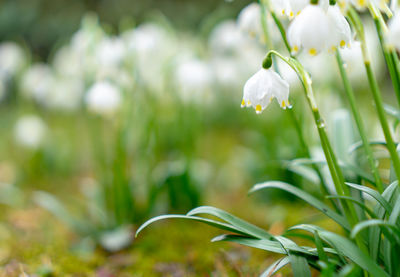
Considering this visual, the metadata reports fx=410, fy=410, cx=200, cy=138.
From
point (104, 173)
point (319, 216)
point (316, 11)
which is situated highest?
point (316, 11)

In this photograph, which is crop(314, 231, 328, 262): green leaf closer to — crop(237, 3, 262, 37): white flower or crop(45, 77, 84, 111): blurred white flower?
crop(237, 3, 262, 37): white flower

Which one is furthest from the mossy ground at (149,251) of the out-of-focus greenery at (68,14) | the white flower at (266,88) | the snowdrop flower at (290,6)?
the out-of-focus greenery at (68,14)

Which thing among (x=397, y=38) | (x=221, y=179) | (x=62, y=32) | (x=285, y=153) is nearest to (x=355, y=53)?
(x=285, y=153)

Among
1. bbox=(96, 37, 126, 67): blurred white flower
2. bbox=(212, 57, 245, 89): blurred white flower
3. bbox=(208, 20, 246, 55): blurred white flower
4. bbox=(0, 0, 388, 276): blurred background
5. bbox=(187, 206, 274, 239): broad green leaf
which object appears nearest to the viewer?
bbox=(187, 206, 274, 239): broad green leaf

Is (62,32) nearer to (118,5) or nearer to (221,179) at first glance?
(118,5)

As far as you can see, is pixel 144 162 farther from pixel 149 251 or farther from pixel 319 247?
pixel 319 247

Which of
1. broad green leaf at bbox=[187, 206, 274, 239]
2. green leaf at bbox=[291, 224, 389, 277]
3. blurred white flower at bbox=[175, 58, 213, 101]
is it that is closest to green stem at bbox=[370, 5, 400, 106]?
green leaf at bbox=[291, 224, 389, 277]

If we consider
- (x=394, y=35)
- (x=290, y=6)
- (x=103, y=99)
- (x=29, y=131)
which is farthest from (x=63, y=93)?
(x=394, y=35)
